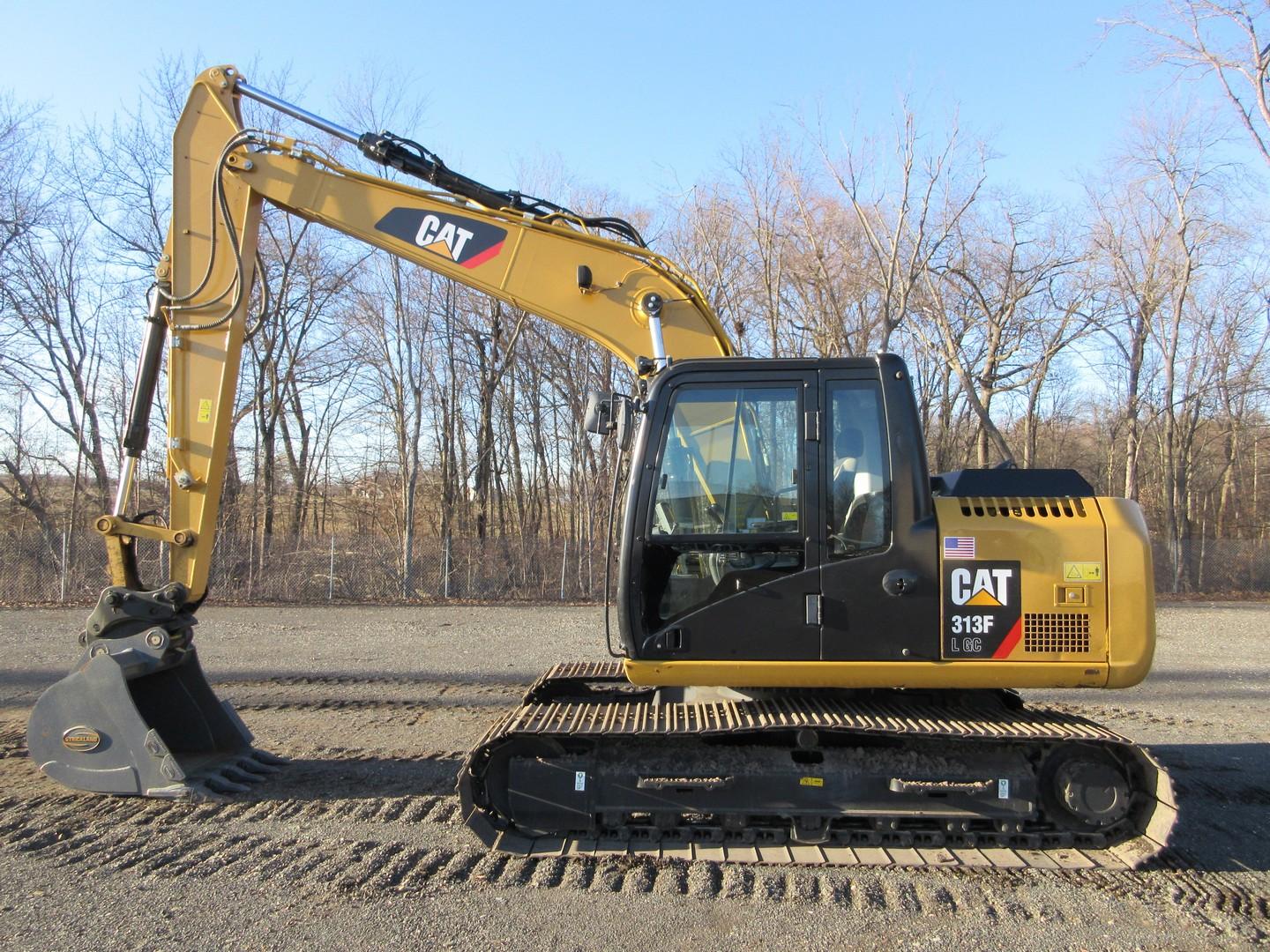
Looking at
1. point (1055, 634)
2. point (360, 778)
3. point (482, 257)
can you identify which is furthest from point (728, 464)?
point (360, 778)

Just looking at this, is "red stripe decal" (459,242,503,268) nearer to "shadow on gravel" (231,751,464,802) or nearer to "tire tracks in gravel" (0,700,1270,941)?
"shadow on gravel" (231,751,464,802)

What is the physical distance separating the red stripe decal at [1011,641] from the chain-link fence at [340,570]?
1419 cm

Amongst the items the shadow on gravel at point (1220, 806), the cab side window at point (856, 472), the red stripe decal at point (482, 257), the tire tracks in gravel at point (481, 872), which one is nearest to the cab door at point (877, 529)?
the cab side window at point (856, 472)

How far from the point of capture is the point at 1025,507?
15.1ft

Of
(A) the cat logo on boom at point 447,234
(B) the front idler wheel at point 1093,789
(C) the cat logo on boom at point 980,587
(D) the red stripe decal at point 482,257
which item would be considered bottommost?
(B) the front idler wheel at point 1093,789

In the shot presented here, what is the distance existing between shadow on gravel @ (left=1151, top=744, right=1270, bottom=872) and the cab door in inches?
70.9

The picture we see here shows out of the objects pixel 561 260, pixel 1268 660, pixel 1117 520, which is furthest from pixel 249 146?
pixel 1268 660

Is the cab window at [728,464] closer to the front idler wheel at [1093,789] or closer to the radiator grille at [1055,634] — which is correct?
the radiator grille at [1055,634]

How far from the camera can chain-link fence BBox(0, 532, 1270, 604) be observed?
670 inches

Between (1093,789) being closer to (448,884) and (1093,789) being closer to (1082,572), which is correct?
(1082,572)

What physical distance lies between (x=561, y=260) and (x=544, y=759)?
3.02 meters

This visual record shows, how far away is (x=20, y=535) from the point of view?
1764 centimetres

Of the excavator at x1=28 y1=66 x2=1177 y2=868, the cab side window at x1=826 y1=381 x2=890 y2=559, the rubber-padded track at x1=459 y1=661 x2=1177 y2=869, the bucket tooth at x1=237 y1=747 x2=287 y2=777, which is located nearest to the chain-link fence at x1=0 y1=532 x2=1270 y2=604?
the bucket tooth at x1=237 y1=747 x2=287 y2=777

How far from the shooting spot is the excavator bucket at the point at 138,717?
5.03 metres
